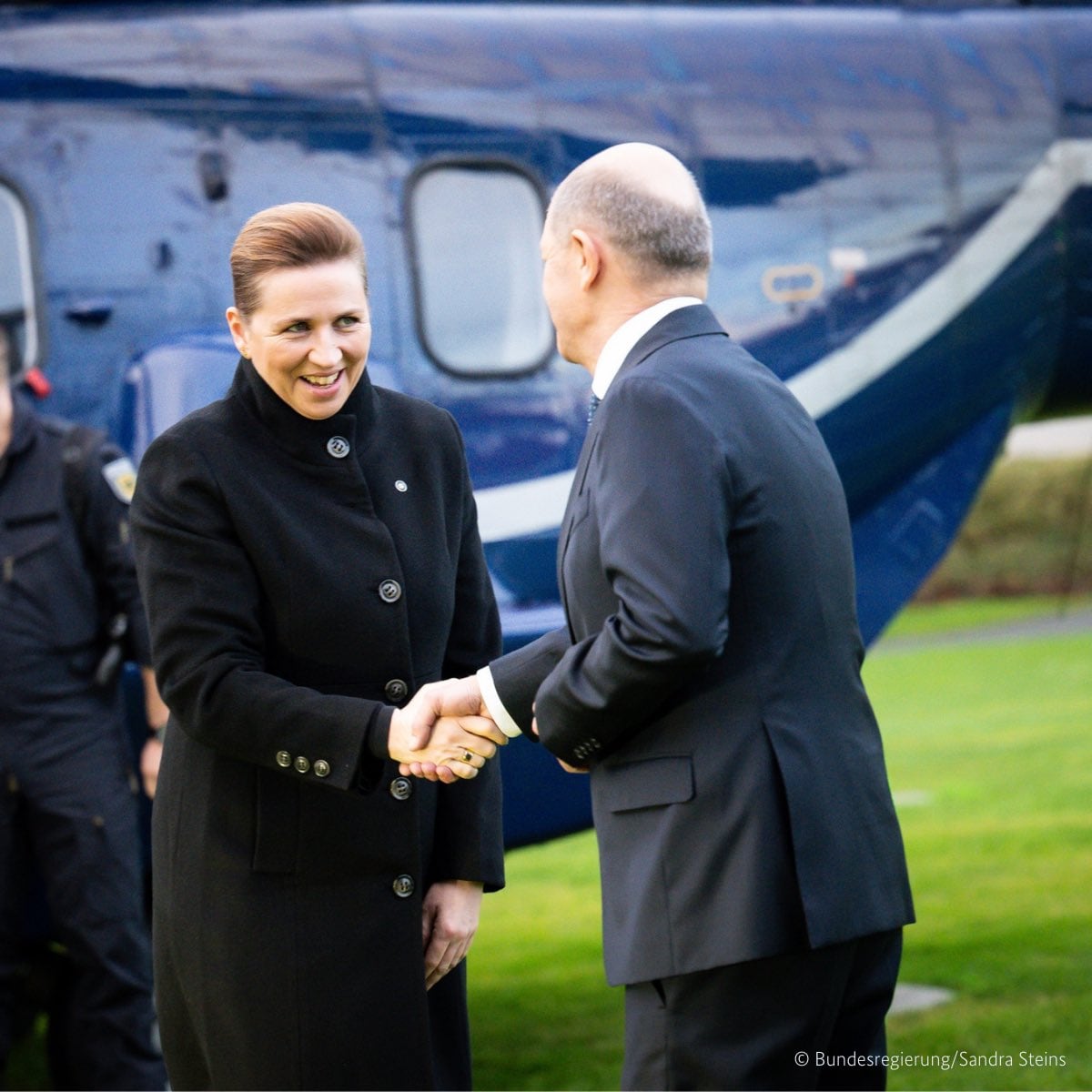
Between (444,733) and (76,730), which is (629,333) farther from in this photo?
(76,730)

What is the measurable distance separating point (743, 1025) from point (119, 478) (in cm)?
237

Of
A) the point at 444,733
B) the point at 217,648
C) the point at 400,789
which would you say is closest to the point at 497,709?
the point at 444,733

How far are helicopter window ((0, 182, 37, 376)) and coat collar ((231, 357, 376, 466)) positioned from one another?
6.65 feet

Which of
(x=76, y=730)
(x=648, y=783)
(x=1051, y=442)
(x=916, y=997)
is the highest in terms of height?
(x=648, y=783)

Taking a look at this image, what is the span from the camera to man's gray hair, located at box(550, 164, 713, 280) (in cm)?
229

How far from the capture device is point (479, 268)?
4.65 meters

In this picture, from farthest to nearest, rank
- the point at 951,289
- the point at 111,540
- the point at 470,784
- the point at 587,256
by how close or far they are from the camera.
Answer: the point at 951,289 < the point at 111,540 < the point at 470,784 < the point at 587,256

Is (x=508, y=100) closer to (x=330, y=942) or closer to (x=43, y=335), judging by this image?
(x=43, y=335)

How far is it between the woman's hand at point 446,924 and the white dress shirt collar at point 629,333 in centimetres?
80

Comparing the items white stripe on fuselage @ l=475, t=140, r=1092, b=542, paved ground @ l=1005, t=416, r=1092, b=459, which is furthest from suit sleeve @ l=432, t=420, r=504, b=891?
paved ground @ l=1005, t=416, r=1092, b=459

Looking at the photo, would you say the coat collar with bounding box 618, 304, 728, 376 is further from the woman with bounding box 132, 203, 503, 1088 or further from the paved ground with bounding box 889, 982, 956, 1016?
the paved ground with bounding box 889, 982, 956, 1016

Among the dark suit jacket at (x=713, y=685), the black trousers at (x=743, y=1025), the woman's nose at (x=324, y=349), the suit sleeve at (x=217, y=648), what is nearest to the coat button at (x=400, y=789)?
the suit sleeve at (x=217, y=648)

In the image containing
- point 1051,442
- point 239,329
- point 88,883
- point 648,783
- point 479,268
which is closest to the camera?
point 648,783

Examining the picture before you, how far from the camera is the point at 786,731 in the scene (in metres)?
2.16
